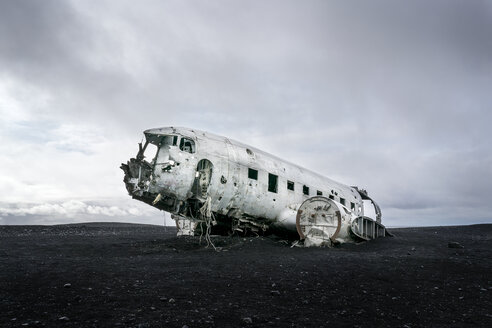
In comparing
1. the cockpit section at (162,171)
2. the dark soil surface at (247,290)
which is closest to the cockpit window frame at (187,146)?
the cockpit section at (162,171)

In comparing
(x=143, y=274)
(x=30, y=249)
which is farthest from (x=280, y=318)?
(x=30, y=249)

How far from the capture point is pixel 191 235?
65.2 ft

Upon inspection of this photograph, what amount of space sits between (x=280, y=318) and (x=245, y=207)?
10517mm

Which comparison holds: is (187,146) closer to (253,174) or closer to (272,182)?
(253,174)

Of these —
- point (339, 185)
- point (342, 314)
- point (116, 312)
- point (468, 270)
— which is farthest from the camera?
point (339, 185)

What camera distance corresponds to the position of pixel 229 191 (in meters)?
16.1

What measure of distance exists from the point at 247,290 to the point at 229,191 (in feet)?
26.3

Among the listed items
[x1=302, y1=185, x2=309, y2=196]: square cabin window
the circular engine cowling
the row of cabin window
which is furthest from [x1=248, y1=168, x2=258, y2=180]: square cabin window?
[x1=302, y1=185, x2=309, y2=196]: square cabin window

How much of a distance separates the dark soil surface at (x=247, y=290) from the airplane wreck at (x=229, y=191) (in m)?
2.80

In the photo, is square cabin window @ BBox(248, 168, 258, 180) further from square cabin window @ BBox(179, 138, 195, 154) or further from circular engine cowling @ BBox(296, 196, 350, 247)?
square cabin window @ BBox(179, 138, 195, 154)

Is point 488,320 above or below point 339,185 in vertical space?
below

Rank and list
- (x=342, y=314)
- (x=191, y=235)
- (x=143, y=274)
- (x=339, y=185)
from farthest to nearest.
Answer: (x=339, y=185), (x=191, y=235), (x=143, y=274), (x=342, y=314)

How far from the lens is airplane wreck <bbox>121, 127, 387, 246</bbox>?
14633 millimetres

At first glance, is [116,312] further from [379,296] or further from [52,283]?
[379,296]
